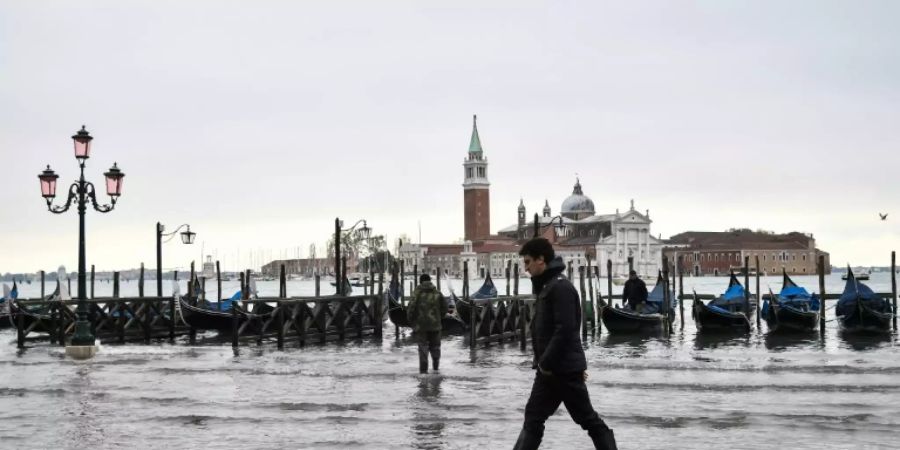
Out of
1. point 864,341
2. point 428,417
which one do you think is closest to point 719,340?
point 864,341

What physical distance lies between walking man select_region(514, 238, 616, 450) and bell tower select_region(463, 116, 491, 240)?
15126cm

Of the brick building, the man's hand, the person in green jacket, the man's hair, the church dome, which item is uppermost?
the church dome

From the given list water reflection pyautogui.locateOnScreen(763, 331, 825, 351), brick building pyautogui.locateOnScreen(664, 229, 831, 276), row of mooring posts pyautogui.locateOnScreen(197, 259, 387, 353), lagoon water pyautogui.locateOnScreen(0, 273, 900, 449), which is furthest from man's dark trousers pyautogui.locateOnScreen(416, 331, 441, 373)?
brick building pyautogui.locateOnScreen(664, 229, 831, 276)

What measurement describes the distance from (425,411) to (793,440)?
3784mm

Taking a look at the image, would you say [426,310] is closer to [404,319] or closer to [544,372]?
[544,372]

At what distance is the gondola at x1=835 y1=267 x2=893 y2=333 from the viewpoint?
100 feet

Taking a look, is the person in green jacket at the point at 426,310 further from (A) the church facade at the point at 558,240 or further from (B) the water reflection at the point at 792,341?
(A) the church facade at the point at 558,240

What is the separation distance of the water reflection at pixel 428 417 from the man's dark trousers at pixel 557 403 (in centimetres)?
212

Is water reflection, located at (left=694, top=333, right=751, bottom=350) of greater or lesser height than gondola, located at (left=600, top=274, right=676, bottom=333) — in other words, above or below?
below

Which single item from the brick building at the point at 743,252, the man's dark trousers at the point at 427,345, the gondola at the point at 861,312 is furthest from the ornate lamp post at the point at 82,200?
the brick building at the point at 743,252

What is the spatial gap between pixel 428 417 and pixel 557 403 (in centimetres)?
412

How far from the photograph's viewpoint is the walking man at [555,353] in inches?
294

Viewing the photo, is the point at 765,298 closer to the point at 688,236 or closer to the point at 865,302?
the point at 865,302

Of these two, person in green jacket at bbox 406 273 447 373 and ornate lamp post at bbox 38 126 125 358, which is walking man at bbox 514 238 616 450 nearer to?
person in green jacket at bbox 406 273 447 373
